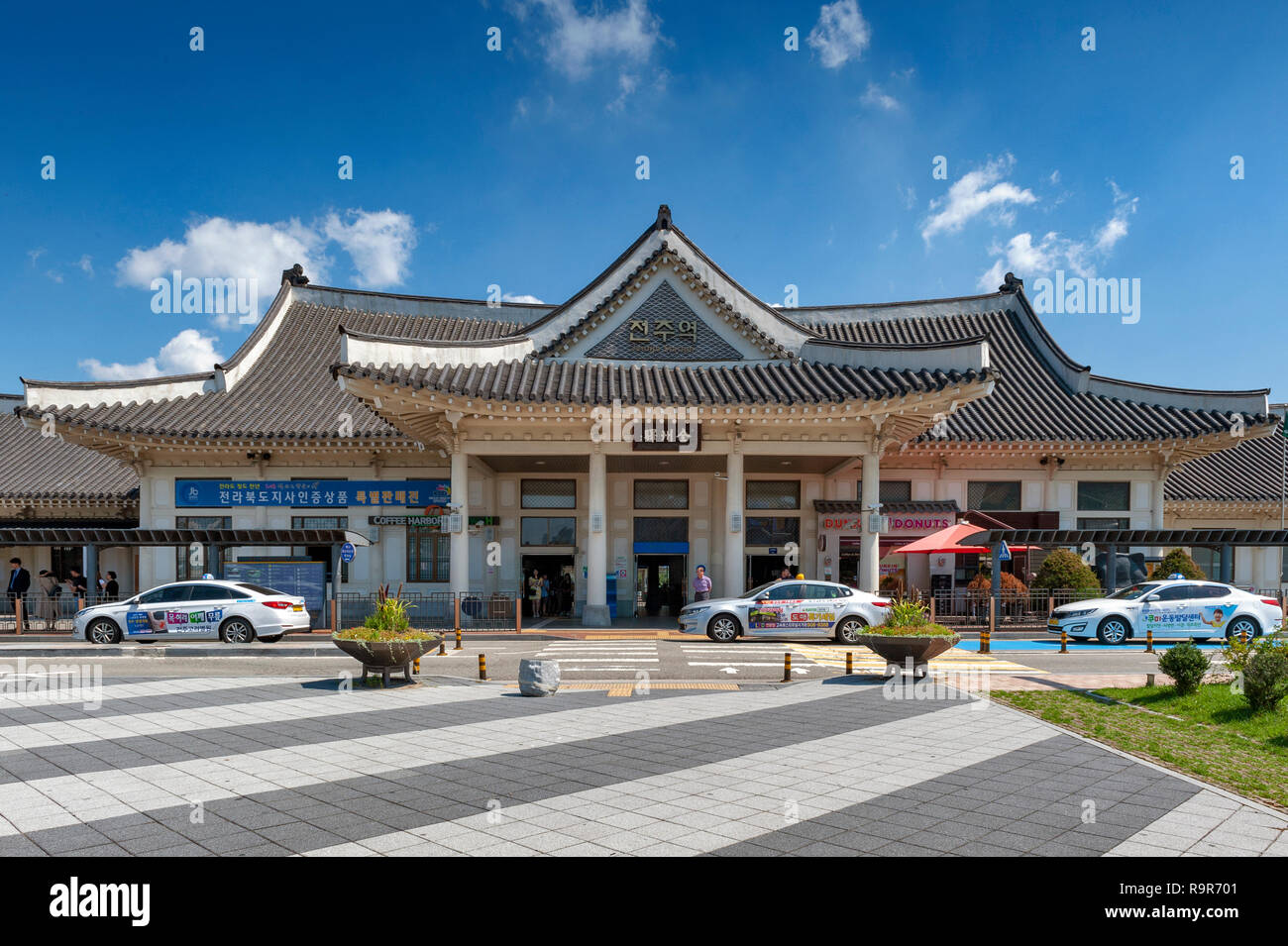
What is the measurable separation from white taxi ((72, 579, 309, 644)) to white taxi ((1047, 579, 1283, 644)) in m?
18.5

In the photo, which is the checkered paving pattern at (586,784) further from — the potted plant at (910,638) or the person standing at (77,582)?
the person standing at (77,582)

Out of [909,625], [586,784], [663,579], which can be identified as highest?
[909,625]

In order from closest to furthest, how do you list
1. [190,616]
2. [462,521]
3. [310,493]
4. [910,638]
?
[910,638] < [190,616] < [462,521] < [310,493]

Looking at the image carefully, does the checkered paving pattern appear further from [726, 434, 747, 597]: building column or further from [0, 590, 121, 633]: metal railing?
[0, 590, 121, 633]: metal railing

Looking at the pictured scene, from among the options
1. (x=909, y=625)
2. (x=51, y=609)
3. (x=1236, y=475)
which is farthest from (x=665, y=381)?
(x=1236, y=475)

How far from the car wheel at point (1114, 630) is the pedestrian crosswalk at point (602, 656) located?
10.5 metres

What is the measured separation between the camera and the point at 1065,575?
2161 centimetres

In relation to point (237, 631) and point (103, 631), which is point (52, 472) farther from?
point (237, 631)

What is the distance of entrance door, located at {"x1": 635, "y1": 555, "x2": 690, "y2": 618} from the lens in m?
25.3

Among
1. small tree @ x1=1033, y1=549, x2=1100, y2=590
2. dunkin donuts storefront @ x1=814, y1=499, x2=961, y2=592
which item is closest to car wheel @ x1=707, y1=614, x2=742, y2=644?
dunkin donuts storefront @ x1=814, y1=499, x2=961, y2=592

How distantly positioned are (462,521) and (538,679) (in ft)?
29.6

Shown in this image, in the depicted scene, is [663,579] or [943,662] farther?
[663,579]
